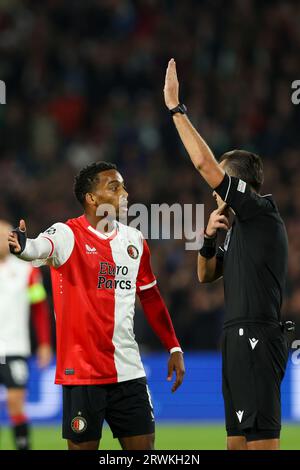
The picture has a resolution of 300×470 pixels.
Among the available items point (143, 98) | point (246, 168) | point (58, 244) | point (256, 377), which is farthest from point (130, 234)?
point (143, 98)

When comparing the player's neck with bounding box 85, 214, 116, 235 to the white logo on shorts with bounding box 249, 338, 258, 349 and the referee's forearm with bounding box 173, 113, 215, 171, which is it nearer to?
the referee's forearm with bounding box 173, 113, 215, 171

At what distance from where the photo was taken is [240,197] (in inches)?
203

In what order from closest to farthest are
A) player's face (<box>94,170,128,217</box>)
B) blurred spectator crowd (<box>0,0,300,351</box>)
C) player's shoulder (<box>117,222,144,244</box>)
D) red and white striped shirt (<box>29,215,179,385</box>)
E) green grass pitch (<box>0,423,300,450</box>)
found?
red and white striped shirt (<box>29,215,179,385</box>), player's face (<box>94,170,128,217</box>), player's shoulder (<box>117,222,144,244</box>), green grass pitch (<box>0,423,300,450</box>), blurred spectator crowd (<box>0,0,300,351</box>)

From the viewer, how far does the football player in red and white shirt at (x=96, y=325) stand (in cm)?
565

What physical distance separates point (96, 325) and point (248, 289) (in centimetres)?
88

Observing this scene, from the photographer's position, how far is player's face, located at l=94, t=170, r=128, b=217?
587cm

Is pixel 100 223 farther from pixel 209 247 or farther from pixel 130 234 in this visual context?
pixel 209 247

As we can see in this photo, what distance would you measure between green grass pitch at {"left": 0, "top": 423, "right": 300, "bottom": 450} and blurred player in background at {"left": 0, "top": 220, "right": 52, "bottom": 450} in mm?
593

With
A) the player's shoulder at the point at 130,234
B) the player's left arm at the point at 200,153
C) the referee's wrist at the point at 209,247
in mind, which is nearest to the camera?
the player's left arm at the point at 200,153

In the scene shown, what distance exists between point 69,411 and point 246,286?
3.79 feet

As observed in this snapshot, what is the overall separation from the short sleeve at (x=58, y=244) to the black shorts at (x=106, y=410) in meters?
0.67

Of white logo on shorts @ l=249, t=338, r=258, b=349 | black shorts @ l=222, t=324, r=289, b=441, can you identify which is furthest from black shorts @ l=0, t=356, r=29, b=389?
white logo on shorts @ l=249, t=338, r=258, b=349

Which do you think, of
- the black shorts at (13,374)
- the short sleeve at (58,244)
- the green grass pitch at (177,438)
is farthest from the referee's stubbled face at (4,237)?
the short sleeve at (58,244)

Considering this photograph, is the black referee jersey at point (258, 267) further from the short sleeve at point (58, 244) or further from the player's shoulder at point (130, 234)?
the short sleeve at point (58, 244)
